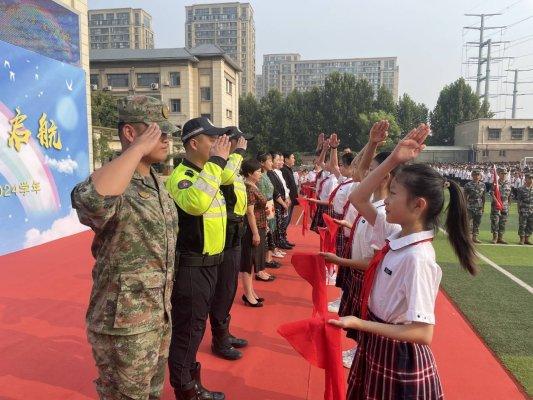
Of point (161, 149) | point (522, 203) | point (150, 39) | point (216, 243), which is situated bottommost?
point (522, 203)

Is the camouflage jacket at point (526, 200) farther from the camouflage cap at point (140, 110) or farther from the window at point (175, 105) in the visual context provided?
the window at point (175, 105)

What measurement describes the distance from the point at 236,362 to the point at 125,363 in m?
1.74

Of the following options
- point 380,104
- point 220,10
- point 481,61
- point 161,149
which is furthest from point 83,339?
point 220,10

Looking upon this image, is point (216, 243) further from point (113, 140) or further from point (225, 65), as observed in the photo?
point (225, 65)

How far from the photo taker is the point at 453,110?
4762 centimetres

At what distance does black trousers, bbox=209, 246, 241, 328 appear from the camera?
117 inches

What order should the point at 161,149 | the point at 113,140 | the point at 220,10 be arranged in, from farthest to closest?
the point at 220,10, the point at 113,140, the point at 161,149

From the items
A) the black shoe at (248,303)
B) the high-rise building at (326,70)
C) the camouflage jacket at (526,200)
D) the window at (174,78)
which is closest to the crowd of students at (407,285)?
the black shoe at (248,303)

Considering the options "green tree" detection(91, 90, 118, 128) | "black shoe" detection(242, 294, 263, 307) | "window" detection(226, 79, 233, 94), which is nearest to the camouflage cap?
"black shoe" detection(242, 294, 263, 307)

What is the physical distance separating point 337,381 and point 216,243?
109 centimetres

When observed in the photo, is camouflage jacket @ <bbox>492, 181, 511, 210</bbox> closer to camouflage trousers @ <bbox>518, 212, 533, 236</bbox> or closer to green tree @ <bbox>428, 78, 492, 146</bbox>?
camouflage trousers @ <bbox>518, 212, 533, 236</bbox>

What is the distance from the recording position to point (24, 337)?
11.8ft

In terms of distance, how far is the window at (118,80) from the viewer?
34.2 m

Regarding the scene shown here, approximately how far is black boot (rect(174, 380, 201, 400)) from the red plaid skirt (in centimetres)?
118
